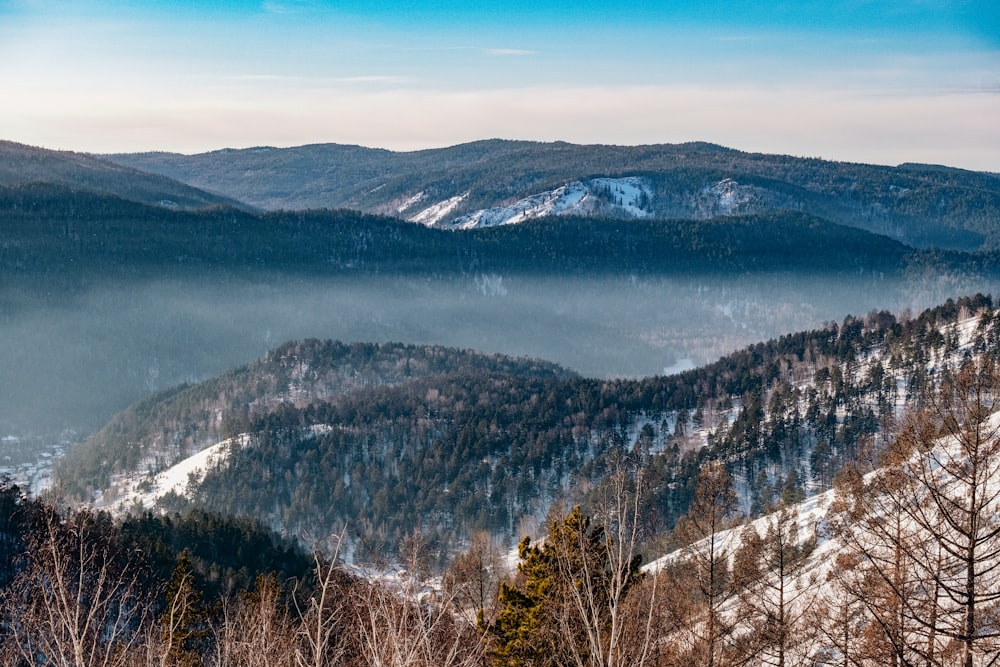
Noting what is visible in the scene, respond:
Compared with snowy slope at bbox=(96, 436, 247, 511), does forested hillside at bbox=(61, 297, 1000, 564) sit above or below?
above

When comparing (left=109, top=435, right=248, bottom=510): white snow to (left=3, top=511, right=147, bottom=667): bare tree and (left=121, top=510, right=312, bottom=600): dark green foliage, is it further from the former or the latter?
(left=3, top=511, right=147, bottom=667): bare tree

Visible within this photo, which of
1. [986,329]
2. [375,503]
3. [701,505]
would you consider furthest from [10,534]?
[986,329]

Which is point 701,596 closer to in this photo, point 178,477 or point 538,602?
point 538,602

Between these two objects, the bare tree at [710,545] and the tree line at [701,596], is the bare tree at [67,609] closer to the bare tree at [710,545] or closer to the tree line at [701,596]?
the tree line at [701,596]

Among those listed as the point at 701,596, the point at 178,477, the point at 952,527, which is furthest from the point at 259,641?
the point at 178,477

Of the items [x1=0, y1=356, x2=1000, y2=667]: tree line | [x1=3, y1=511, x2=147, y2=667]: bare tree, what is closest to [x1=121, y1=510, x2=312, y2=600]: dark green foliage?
[x1=3, y1=511, x2=147, y2=667]: bare tree

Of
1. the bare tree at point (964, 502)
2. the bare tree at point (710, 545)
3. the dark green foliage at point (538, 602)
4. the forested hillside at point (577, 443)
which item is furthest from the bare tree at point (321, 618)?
the forested hillside at point (577, 443)

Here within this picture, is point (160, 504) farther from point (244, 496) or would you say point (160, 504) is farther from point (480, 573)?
point (480, 573)

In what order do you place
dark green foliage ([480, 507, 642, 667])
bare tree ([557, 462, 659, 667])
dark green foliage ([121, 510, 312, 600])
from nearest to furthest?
bare tree ([557, 462, 659, 667]) → dark green foliage ([480, 507, 642, 667]) → dark green foliage ([121, 510, 312, 600])
